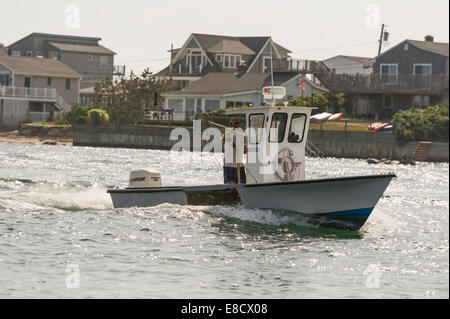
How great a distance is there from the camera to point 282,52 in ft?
352

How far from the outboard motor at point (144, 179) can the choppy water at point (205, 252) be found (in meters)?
0.85

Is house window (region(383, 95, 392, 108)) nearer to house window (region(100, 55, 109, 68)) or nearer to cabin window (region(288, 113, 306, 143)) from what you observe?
cabin window (region(288, 113, 306, 143))

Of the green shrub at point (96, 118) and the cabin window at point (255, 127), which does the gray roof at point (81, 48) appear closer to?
the green shrub at point (96, 118)

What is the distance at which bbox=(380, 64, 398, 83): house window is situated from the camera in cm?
7394

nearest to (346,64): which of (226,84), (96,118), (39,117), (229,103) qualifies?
(226,84)

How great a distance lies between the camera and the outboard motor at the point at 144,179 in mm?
24859

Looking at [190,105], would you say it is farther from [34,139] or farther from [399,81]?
[399,81]

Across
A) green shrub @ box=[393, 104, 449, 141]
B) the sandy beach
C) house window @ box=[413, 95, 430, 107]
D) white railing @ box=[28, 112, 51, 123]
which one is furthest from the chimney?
green shrub @ box=[393, 104, 449, 141]

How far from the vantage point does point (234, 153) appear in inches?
901

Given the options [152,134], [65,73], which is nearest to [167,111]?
[152,134]

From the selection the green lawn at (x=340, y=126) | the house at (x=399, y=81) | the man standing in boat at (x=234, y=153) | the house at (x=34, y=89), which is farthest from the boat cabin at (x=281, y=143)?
the house at (x=34, y=89)

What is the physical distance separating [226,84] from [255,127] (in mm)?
64617

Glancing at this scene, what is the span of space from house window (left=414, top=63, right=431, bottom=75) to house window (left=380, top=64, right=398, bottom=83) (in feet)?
5.94
